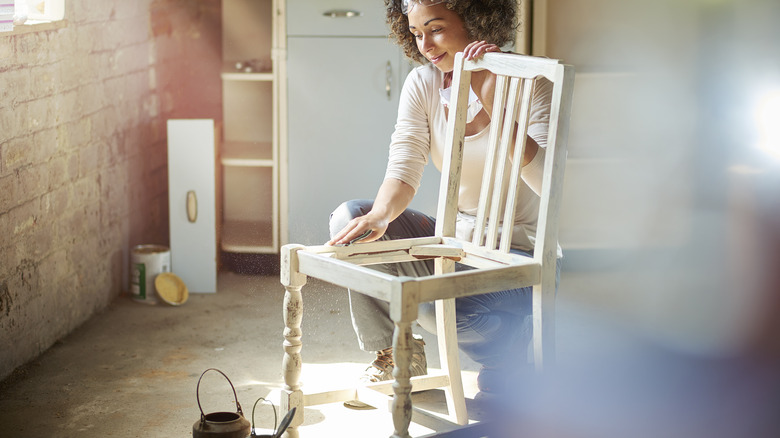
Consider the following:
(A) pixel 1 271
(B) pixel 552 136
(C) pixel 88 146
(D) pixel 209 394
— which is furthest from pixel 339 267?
(C) pixel 88 146

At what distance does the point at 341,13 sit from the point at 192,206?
923 millimetres

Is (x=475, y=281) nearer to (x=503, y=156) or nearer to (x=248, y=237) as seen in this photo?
(x=503, y=156)

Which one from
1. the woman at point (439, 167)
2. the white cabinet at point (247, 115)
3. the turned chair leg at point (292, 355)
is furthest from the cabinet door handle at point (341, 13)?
the turned chair leg at point (292, 355)

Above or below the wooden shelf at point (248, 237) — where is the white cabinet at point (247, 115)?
above

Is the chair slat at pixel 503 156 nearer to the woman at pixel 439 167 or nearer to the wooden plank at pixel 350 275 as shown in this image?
the woman at pixel 439 167

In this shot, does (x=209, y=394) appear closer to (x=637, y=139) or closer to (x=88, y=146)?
(x=88, y=146)

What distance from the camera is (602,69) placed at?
11.6 ft

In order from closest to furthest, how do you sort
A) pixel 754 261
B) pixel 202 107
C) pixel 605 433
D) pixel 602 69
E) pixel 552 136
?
1. pixel 552 136
2. pixel 605 433
3. pixel 754 261
4. pixel 602 69
5. pixel 202 107

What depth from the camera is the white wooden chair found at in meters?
1.59

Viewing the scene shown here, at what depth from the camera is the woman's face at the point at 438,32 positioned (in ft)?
6.71

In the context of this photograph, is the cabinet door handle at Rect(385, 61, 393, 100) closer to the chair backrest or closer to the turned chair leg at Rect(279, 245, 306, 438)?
the chair backrest

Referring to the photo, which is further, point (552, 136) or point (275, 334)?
point (275, 334)

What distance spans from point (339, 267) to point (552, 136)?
0.47 m

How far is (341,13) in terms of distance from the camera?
3402 millimetres
